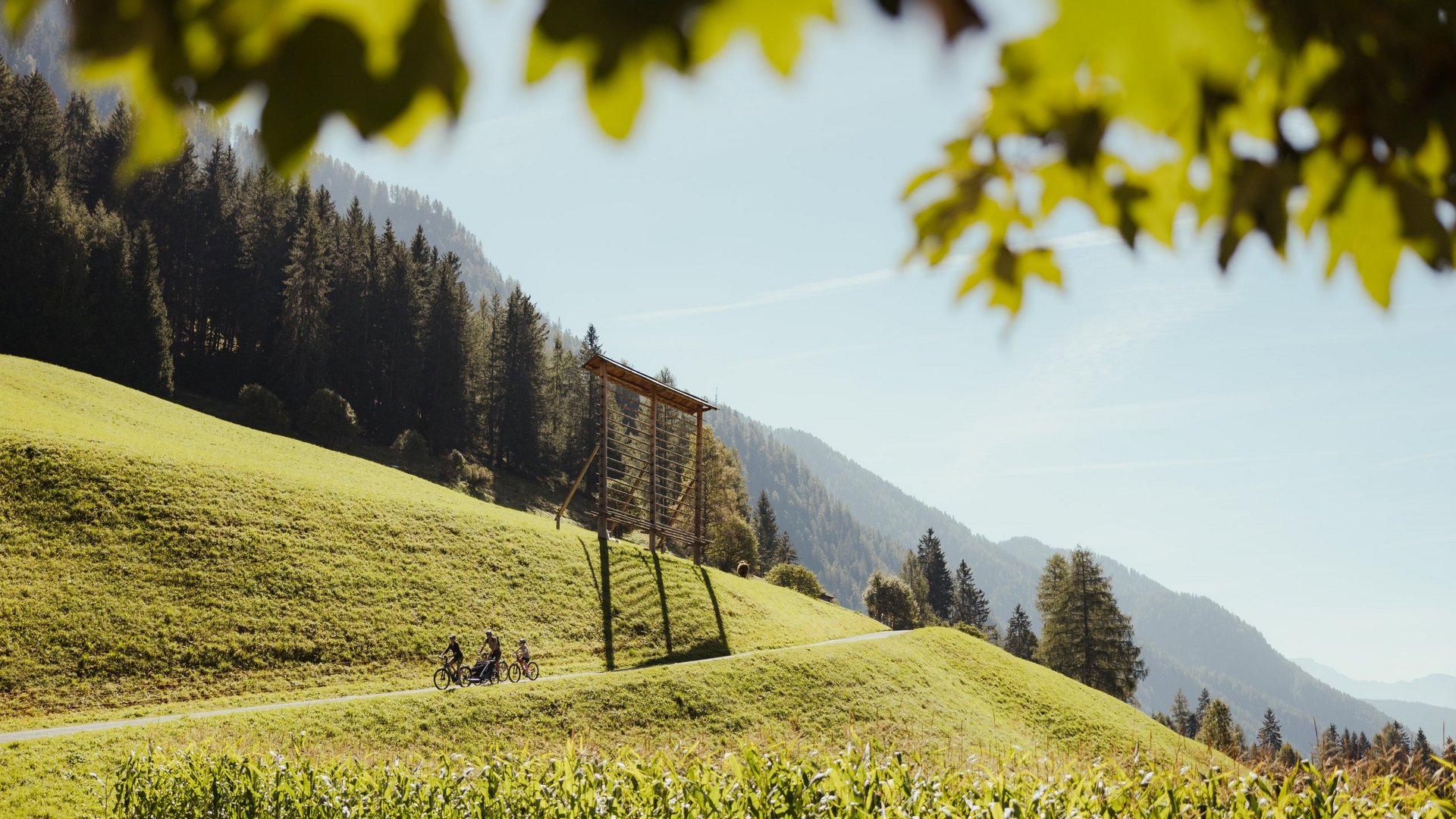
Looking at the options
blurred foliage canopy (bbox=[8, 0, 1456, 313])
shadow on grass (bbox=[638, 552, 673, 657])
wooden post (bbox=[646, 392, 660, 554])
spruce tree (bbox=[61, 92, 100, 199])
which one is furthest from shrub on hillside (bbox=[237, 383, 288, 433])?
blurred foliage canopy (bbox=[8, 0, 1456, 313])

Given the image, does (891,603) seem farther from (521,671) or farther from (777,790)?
(777,790)

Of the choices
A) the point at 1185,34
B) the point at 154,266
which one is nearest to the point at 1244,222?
the point at 1185,34

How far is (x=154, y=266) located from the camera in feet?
150

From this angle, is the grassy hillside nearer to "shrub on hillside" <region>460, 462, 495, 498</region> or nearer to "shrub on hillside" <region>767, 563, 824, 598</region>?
"shrub on hillside" <region>767, 563, 824, 598</region>

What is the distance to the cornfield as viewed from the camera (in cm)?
453

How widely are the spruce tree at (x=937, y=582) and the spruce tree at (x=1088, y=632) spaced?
28.5 metres

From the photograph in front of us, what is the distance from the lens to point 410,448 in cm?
4934

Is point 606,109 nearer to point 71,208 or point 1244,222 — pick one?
point 1244,222

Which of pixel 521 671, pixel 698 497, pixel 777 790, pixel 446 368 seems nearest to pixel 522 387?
pixel 446 368

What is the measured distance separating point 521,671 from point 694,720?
4.01 metres

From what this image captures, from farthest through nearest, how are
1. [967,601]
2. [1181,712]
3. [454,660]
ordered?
[1181,712], [967,601], [454,660]

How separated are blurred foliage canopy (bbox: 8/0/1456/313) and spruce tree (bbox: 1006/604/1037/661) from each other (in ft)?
259

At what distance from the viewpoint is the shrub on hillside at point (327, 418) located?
46.1 meters

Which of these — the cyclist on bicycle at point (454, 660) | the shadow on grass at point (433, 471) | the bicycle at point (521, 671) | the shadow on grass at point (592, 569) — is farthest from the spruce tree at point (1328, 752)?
the shadow on grass at point (433, 471)
